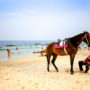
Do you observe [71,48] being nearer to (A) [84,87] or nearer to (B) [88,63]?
(B) [88,63]

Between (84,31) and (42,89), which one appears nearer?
(42,89)

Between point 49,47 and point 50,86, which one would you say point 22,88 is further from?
point 49,47

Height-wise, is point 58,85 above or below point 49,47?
below

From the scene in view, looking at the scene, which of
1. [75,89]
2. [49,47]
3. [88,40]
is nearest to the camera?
[75,89]

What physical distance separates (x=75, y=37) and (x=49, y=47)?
1.93 m

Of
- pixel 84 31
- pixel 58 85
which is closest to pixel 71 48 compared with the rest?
pixel 84 31

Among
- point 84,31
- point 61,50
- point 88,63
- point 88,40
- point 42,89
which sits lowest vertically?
point 42,89

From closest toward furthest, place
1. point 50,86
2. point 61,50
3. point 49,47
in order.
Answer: point 50,86, point 61,50, point 49,47

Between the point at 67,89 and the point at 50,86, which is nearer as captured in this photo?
the point at 67,89

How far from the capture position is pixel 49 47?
8727 millimetres

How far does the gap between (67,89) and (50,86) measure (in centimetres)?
78

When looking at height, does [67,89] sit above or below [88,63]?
below

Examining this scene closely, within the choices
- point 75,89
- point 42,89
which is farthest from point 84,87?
point 42,89

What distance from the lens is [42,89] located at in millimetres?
5246
